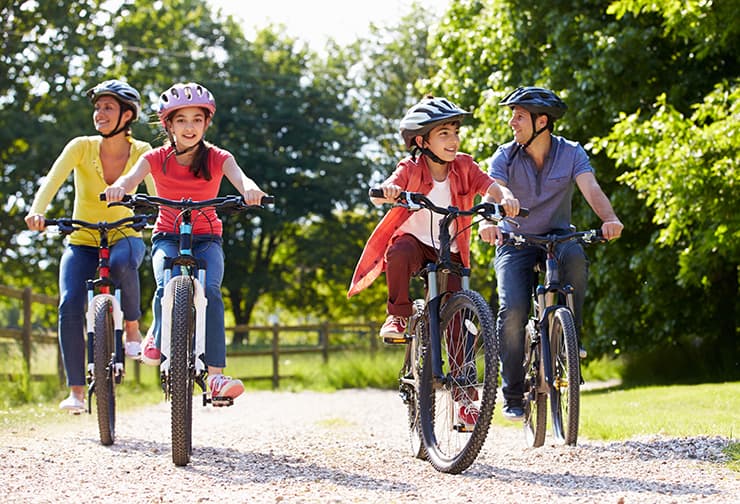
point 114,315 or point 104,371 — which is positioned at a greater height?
point 114,315

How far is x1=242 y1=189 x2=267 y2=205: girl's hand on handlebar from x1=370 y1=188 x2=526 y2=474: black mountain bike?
67 cm

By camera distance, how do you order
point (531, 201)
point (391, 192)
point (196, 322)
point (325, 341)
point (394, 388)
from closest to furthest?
point (391, 192) → point (196, 322) → point (531, 201) → point (394, 388) → point (325, 341)

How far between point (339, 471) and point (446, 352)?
0.77 metres

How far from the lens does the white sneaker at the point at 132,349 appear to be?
6711mm

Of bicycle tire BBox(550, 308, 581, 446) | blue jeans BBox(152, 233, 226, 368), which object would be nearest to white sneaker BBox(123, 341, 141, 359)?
blue jeans BBox(152, 233, 226, 368)

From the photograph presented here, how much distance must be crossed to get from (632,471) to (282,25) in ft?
130

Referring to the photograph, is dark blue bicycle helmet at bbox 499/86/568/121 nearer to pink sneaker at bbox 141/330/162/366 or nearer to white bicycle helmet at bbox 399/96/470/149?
white bicycle helmet at bbox 399/96/470/149

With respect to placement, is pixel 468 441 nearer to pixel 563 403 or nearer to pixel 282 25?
pixel 563 403

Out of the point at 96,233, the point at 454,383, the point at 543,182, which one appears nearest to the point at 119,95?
the point at 96,233

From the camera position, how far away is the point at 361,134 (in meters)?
38.7

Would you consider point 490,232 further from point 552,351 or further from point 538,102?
point 538,102

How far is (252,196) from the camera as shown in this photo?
18.6 ft

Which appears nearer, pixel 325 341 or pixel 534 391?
pixel 534 391

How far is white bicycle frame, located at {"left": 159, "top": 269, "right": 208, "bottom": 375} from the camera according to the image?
18.0 feet
